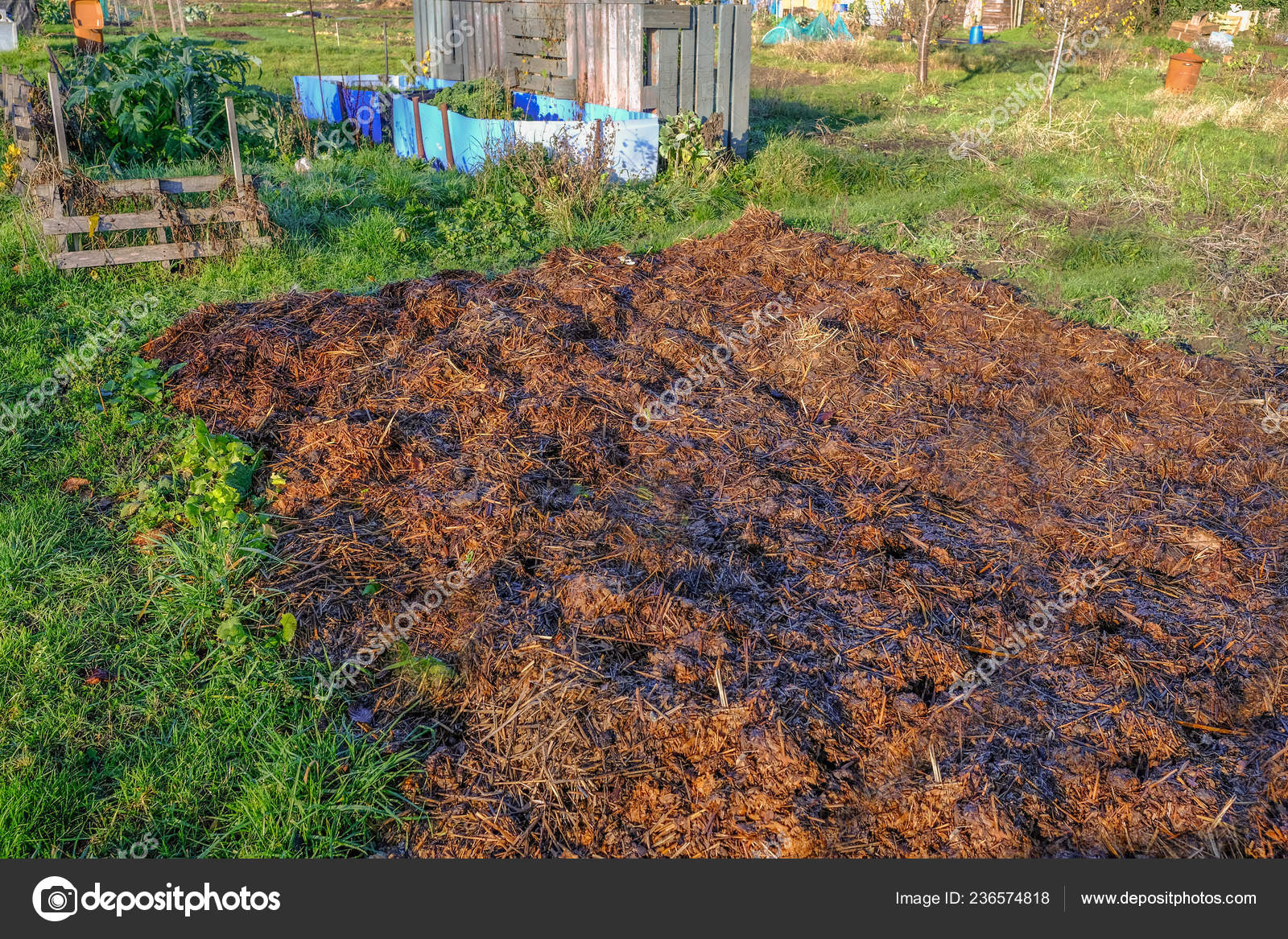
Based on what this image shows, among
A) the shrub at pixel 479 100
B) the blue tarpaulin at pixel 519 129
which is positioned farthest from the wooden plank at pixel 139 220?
the shrub at pixel 479 100

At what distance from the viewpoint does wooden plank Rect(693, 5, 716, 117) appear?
10680 millimetres

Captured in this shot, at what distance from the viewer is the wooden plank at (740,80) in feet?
35.8

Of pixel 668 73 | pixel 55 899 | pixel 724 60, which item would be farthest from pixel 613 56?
pixel 55 899

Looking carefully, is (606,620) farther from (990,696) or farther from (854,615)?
(990,696)

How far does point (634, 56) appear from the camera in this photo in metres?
10.4

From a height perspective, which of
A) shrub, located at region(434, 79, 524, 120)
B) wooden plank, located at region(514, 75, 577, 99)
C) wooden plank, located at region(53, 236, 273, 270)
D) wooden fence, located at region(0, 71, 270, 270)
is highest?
wooden plank, located at region(514, 75, 577, 99)

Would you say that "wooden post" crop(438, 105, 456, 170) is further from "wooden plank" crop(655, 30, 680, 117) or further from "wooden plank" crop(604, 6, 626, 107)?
"wooden plank" crop(655, 30, 680, 117)

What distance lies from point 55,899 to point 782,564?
9.32ft

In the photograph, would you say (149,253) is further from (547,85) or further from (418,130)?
(547,85)

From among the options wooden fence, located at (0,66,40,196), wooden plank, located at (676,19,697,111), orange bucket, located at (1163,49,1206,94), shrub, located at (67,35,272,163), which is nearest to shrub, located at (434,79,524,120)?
wooden plank, located at (676,19,697,111)

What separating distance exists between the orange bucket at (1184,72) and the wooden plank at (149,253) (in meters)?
16.8

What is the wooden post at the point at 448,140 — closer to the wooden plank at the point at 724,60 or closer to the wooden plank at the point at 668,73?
the wooden plank at the point at 668,73

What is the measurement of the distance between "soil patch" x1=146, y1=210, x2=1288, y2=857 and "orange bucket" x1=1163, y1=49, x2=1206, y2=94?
45.1 ft

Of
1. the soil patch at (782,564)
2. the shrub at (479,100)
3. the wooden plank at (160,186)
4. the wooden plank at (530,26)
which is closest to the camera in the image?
the soil patch at (782,564)
